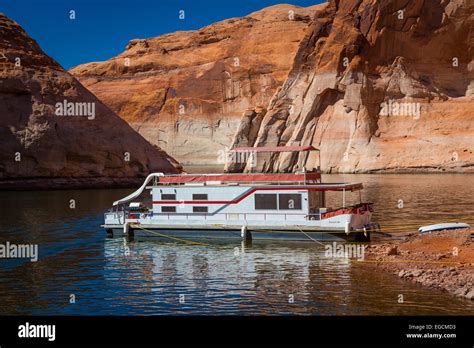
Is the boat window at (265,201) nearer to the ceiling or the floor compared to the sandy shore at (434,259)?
nearer to the ceiling

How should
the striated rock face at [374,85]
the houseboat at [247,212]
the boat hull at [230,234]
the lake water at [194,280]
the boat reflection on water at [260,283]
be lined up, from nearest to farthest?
the boat reflection on water at [260,283]
the lake water at [194,280]
the boat hull at [230,234]
the houseboat at [247,212]
the striated rock face at [374,85]

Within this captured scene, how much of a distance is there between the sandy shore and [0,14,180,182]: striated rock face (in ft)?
174

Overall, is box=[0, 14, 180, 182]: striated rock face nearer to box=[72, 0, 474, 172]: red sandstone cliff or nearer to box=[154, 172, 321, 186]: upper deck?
box=[72, 0, 474, 172]: red sandstone cliff

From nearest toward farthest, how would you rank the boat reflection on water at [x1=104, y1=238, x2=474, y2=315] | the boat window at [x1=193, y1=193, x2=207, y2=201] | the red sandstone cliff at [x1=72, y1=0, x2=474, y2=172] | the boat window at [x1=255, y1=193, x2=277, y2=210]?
the boat reflection on water at [x1=104, y1=238, x2=474, y2=315] → the boat window at [x1=255, y1=193, x2=277, y2=210] → the boat window at [x1=193, y1=193, x2=207, y2=201] → the red sandstone cliff at [x1=72, y1=0, x2=474, y2=172]

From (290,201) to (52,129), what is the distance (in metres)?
50.1

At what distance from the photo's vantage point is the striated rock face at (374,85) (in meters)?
108

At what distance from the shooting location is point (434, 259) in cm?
2483

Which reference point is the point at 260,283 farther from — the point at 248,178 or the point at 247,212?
the point at 248,178

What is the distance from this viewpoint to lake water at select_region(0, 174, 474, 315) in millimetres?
19594

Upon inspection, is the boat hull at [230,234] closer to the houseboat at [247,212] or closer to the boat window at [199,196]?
the houseboat at [247,212]

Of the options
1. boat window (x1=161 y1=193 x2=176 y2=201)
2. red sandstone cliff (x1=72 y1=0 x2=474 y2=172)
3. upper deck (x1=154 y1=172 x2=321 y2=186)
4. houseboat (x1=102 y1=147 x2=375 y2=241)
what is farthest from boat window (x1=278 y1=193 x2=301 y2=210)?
red sandstone cliff (x1=72 y1=0 x2=474 y2=172)

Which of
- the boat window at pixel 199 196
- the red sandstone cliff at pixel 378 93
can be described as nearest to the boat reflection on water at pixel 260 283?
the boat window at pixel 199 196

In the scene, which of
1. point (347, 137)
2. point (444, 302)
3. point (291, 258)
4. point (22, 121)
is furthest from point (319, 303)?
point (347, 137)

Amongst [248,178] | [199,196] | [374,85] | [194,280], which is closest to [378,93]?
[374,85]
